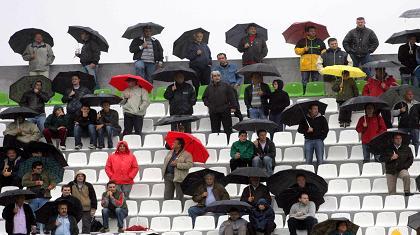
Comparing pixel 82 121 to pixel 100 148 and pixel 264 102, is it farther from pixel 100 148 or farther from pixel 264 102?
pixel 264 102

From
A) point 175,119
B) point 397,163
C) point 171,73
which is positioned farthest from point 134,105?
point 397,163

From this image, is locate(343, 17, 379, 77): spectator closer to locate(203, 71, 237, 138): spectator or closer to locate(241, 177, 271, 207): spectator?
locate(203, 71, 237, 138): spectator

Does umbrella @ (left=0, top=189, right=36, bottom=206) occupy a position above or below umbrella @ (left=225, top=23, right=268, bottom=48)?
below

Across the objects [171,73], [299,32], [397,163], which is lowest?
[397,163]

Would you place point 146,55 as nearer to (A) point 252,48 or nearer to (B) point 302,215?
(A) point 252,48

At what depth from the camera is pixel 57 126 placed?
40.1 meters

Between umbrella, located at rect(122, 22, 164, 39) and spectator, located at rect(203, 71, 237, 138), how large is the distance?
3190 millimetres

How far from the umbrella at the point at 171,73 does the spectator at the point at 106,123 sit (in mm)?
1429

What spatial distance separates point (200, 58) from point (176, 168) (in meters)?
5.19

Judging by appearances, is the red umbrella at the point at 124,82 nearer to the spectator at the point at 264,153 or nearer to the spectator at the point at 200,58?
the spectator at the point at 200,58

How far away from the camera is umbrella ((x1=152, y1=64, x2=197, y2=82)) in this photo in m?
40.8

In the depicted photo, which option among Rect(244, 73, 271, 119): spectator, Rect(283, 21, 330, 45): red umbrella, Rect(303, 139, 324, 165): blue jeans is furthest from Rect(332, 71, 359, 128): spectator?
Rect(303, 139, 324, 165): blue jeans

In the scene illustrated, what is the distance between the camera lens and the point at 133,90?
134ft

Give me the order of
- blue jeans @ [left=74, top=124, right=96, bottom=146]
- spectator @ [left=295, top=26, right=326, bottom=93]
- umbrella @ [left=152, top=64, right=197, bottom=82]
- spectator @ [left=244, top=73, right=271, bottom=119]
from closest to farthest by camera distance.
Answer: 1. blue jeans @ [left=74, top=124, right=96, bottom=146]
2. spectator @ [left=244, top=73, right=271, bottom=119]
3. umbrella @ [left=152, top=64, right=197, bottom=82]
4. spectator @ [left=295, top=26, right=326, bottom=93]
